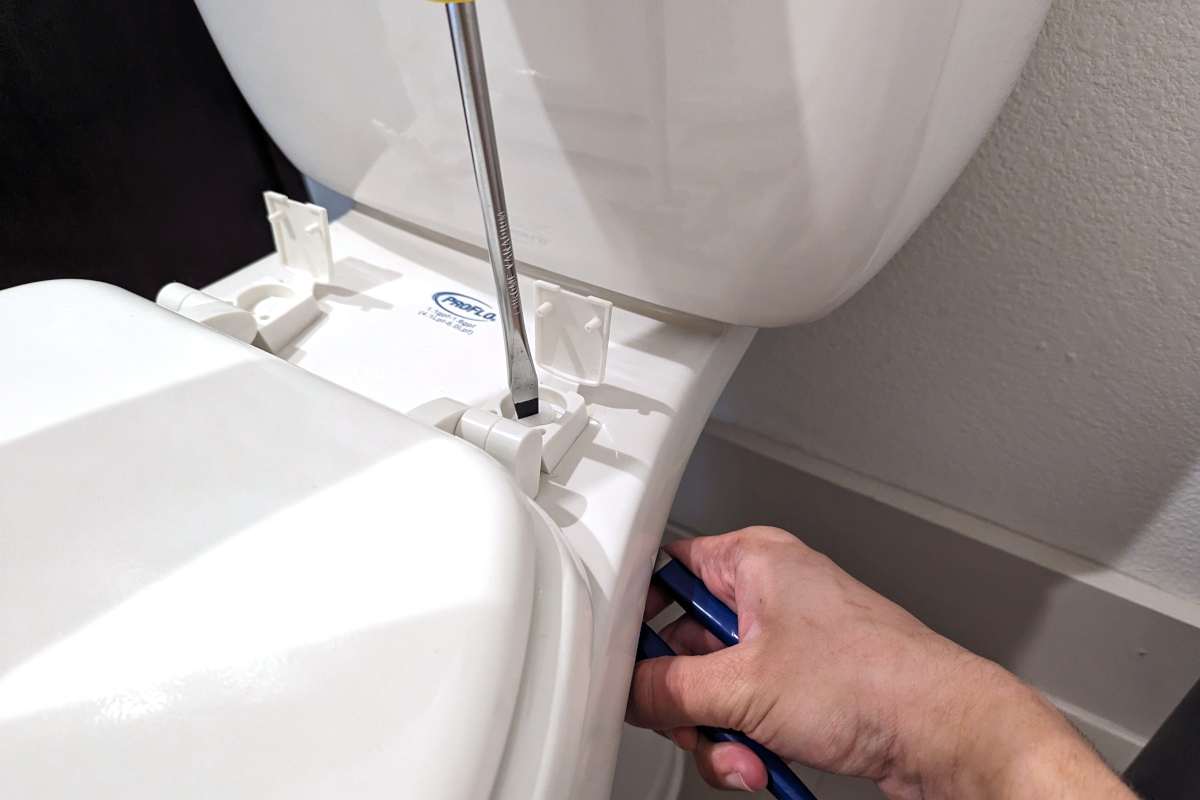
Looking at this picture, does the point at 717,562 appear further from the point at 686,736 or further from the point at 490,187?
the point at 490,187

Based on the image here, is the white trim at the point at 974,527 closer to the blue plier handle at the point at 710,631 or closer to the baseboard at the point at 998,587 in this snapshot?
the baseboard at the point at 998,587

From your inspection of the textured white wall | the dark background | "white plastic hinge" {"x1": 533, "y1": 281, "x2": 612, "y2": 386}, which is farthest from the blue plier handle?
the dark background

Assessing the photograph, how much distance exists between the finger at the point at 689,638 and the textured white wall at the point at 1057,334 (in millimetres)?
238

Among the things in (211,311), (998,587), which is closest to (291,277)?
(211,311)

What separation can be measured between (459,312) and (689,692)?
0.25m

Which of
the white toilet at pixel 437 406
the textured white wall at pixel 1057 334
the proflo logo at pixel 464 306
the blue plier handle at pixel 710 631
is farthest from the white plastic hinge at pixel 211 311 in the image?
the textured white wall at pixel 1057 334

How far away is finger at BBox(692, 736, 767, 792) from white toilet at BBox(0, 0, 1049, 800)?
0.19 feet

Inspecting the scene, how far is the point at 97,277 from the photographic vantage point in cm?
51

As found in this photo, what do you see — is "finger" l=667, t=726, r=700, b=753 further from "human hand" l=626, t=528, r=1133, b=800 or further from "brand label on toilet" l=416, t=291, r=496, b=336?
"brand label on toilet" l=416, t=291, r=496, b=336

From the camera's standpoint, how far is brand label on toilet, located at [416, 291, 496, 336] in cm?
40

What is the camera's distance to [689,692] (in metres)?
0.29

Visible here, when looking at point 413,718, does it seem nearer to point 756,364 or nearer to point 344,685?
point 344,685

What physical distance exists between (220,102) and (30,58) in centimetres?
13

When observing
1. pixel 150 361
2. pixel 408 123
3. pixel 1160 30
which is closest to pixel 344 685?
pixel 150 361
